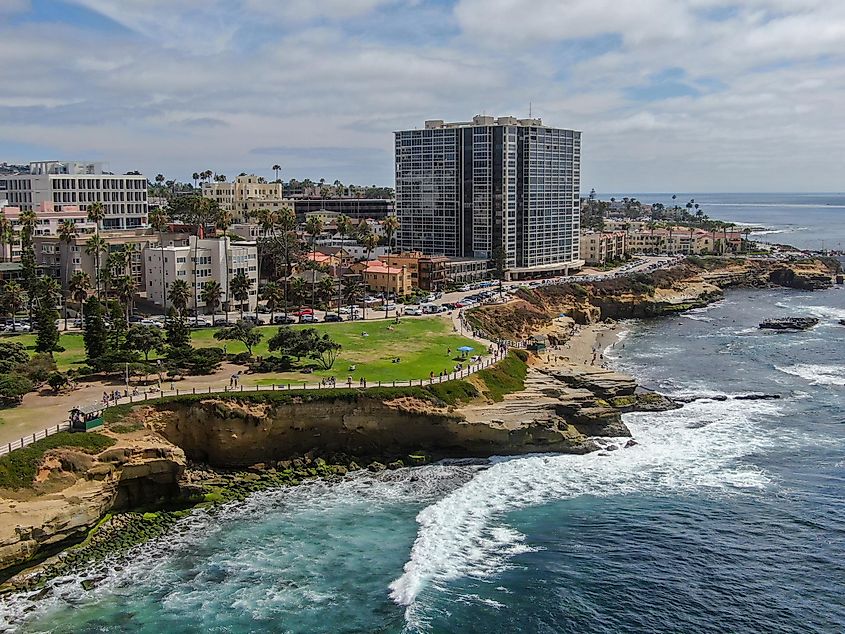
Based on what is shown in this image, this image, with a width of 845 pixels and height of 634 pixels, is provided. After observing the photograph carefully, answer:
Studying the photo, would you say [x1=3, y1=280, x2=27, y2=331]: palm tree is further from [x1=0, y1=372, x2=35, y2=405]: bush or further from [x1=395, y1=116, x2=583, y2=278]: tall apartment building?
[x1=395, y1=116, x2=583, y2=278]: tall apartment building

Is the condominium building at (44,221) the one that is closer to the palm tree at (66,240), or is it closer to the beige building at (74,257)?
the beige building at (74,257)

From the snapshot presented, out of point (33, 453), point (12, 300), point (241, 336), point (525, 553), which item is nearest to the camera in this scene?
point (525, 553)

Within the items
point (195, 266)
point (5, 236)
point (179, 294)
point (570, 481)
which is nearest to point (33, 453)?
point (570, 481)

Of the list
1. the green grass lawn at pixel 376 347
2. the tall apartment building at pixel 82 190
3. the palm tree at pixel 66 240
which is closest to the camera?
the green grass lawn at pixel 376 347

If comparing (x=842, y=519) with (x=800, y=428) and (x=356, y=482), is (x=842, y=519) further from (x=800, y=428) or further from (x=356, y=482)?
(x=356, y=482)

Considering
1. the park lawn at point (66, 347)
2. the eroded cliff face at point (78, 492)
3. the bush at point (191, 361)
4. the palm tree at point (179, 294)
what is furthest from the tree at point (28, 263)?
the eroded cliff face at point (78, 492)

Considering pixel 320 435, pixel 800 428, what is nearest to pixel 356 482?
pixel 320 435

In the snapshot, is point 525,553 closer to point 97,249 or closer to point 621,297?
point 97,249

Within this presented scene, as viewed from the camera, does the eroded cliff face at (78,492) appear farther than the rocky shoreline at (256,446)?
No
